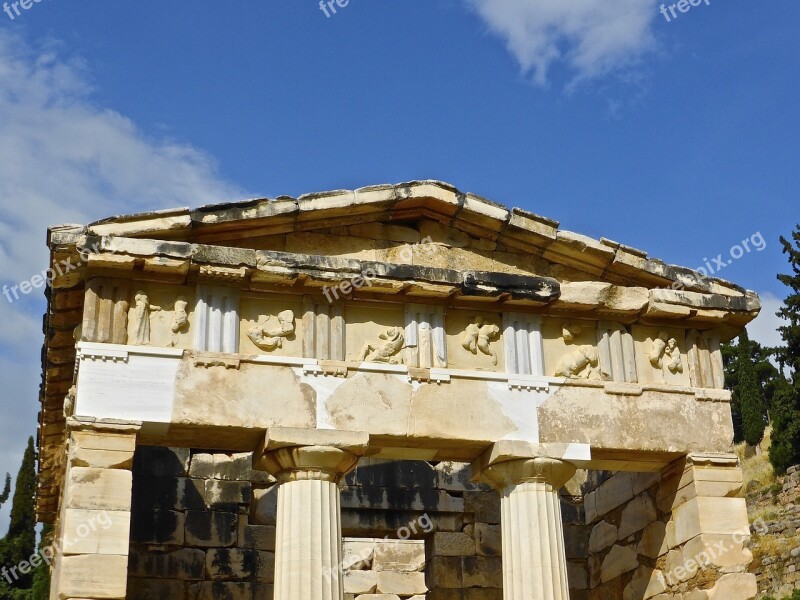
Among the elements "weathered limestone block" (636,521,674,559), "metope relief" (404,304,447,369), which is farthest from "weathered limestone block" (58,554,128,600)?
"weathered limestone block" (636,521,674,559)

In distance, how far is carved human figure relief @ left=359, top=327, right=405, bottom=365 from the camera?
12.6 metres

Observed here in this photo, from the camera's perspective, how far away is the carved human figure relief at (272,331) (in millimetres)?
12258

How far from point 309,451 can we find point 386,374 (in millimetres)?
1260

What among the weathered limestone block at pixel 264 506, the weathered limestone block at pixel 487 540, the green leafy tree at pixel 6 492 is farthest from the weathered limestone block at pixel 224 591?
the green leafy tree at pixel 6 492

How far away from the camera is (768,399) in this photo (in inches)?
1884

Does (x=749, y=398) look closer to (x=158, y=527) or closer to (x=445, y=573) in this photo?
(x=445, y=573)

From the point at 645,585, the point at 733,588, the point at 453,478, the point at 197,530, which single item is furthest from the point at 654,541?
the point at 197,530

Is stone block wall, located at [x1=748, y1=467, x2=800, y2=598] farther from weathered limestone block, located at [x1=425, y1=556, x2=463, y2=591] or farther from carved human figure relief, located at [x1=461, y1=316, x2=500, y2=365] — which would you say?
carved human figure relief, located at [x1=461, y1=316, x2=500, y2=365]

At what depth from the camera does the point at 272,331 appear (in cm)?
1234

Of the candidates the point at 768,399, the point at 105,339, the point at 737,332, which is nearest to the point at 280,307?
the point at 105,339

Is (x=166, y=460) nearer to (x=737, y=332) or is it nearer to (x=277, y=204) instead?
(x=277, y=204)

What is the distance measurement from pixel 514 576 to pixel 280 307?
380 cm

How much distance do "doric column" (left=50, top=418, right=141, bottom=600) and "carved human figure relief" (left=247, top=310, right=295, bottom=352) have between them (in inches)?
63.7

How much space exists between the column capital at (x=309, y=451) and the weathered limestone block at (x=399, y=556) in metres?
6.56
